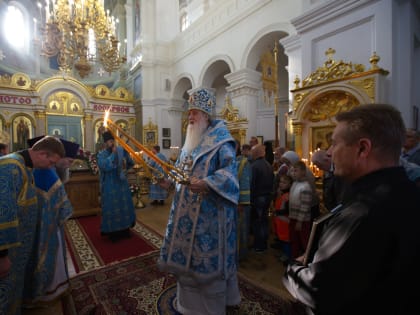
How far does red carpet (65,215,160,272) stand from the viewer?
10.9 feet

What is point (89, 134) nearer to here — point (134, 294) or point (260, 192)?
point (260, 192)

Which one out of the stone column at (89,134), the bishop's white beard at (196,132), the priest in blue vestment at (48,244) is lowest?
the priest in blue vestment at (48,244)

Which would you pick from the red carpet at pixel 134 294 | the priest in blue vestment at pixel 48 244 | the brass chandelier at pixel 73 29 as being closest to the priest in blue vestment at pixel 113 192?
the red carpet at pixel 134 294

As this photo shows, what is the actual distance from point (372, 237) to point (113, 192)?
3944 millimetres

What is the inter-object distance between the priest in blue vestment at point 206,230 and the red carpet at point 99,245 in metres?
1.82

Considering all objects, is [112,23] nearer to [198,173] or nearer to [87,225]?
[87,225]

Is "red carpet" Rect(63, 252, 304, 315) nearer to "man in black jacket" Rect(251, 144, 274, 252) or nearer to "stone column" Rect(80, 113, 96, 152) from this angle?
"man in black jacket" Rect(251, 144, 274, 252)

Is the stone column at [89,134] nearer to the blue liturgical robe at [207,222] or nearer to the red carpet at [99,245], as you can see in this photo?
the red carpet at [99,245]

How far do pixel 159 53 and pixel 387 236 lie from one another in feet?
40.9

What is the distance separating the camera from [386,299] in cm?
74

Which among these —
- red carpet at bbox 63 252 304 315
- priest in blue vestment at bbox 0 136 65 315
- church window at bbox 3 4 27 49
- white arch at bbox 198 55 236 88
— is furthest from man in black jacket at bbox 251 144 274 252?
church window at bbox 3 4 27 49

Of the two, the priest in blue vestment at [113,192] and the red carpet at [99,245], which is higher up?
the priest in blue vestment at [113,192]

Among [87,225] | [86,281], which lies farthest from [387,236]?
[87,225]

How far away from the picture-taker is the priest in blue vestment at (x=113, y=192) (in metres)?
3.85
